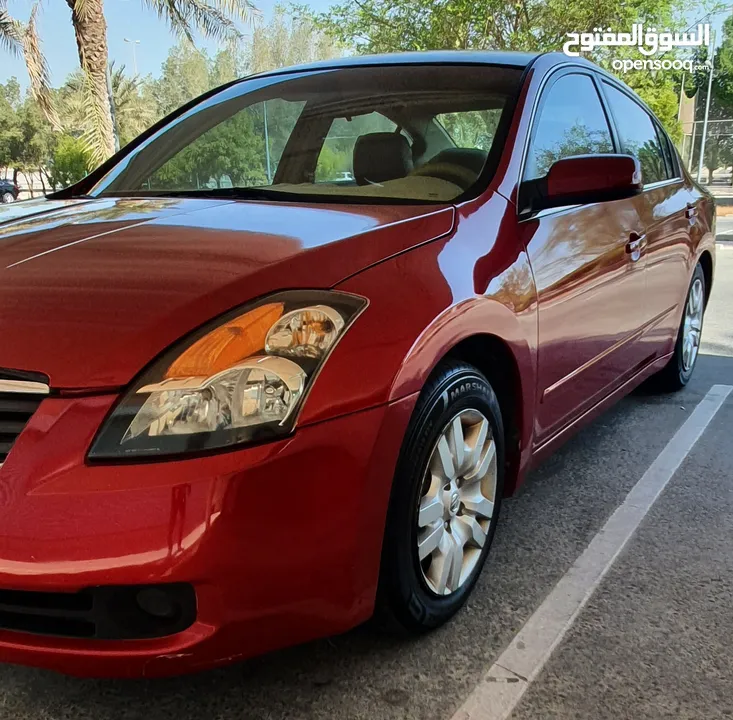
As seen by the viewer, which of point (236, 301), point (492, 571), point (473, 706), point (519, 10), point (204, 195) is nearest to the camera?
point (236, 301)

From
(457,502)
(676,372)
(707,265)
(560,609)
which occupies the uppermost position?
(707,265)

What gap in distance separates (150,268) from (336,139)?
1.40 m

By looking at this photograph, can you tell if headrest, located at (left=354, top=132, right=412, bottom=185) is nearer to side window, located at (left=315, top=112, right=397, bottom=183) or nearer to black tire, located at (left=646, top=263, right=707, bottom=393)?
side window, located at (left=315, top=112, right=397, bottom=183)

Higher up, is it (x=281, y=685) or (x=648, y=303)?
(x=648, y=303)

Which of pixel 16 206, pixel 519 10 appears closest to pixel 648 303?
pixel 16 206

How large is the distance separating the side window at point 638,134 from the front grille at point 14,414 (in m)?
2.68

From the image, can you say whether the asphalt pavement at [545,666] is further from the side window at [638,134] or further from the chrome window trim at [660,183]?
the side window at [638,134]

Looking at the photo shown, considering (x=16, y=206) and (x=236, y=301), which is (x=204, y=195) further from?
(x=236, y=301)

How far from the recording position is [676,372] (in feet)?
13.8

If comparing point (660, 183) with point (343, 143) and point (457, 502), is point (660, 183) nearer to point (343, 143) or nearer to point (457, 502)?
point (343, 143)

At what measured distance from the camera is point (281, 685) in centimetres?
182

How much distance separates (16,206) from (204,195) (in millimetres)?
651
